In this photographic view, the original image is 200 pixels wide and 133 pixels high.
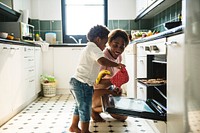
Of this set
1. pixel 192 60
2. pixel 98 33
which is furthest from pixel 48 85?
pixel 192 60

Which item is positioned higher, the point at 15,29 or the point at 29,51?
the point at 15,29

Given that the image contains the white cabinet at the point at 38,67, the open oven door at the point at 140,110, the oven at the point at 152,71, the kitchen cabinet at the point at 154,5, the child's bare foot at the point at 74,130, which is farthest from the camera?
the white cabinet at the point at 38,67

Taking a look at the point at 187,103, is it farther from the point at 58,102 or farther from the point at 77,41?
the point at 77,41

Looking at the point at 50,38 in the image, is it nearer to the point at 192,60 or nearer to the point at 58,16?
the point at 58,16

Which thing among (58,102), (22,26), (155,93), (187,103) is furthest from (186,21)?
(22,26)

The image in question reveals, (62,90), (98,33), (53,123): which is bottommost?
(53,123)

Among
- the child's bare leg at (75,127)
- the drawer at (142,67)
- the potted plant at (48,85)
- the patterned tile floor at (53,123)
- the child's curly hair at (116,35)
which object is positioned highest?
the child's curly hair at (116,35)

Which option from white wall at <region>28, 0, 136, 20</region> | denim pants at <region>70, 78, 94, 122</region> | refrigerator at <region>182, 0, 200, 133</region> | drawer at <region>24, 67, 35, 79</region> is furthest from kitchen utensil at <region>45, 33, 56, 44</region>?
refrigerator at <region>182, 0, 200, 133</region>

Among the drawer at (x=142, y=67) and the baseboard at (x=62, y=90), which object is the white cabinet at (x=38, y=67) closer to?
the baseboard at (x=62, y=90)

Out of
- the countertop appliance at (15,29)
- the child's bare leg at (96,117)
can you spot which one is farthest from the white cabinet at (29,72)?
the child's bare leg at (96,117)

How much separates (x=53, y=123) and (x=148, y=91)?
0.96 metres

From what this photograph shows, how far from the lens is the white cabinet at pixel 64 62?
A: 3482 mm

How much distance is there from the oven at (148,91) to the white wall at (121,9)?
1.73m

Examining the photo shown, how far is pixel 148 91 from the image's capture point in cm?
182
